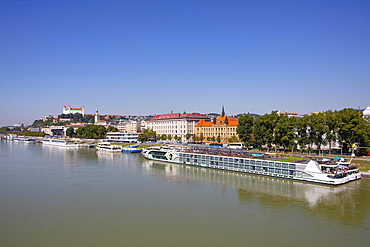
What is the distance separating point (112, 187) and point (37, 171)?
1730 cm

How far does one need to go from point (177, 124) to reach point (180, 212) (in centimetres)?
8327

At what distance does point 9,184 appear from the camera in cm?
3475

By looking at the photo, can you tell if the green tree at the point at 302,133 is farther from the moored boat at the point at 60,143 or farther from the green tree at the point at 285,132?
the moored boat at the point at 60,143

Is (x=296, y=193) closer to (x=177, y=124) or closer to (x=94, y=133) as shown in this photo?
(x=177, y=124)

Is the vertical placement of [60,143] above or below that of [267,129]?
below

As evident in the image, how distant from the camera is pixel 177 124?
107562 millimetres

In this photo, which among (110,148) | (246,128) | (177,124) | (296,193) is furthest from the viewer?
(177,124)

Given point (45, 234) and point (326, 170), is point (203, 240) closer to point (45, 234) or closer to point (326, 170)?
point (45, 234)

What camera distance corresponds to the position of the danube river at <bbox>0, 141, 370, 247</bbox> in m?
19.6

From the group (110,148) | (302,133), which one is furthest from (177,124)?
(302,133)

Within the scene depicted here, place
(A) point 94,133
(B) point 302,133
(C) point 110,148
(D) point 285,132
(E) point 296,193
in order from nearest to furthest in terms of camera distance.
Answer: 1. (E) point 296,193
2. (B) point 302,133
3. (D) point 285,132
4. (C) point 110,148
5. (A) point 94,133

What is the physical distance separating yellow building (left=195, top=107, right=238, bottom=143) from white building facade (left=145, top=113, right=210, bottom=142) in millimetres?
4538

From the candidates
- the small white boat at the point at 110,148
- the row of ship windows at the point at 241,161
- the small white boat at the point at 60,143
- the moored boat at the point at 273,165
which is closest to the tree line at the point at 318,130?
the moored boat at the point at 273,165

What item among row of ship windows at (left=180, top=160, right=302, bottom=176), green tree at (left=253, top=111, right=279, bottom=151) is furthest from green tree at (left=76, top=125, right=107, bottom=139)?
row of ship windows at (left=180, top=160, right=302, bottom=176)
